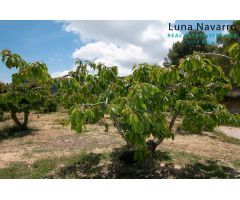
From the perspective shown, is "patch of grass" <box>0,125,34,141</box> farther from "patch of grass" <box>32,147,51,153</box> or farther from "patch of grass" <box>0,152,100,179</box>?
"patch of grass" <box>0,152,100,179</box>

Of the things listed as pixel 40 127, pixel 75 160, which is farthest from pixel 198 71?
pixel 40 127

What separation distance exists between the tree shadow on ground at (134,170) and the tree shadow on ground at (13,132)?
4745mm

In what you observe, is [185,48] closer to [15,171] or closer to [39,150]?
[39,150]

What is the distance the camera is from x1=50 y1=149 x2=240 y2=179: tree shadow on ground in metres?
6.05

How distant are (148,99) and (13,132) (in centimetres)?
857

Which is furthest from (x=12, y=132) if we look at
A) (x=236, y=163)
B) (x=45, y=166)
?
(x=236, y=163)

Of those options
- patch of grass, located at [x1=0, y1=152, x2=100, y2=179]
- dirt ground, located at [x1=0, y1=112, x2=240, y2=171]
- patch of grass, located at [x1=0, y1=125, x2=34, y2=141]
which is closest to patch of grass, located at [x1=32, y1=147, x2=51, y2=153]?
dirt ground, located at [x1=0, y1=112, x2=240, y2=171]

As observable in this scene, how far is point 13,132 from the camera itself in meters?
11.7

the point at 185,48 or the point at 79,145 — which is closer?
the point at 79,145

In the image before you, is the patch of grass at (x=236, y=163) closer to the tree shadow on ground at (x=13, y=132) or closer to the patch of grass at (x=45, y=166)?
the patch of grass at (x=45, y=166)

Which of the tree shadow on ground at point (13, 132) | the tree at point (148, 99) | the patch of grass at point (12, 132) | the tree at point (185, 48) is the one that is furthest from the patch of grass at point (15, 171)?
the tree at point (185, 48)

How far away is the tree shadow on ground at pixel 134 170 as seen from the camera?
6.05 metres

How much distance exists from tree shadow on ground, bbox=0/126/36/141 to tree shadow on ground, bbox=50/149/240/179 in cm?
474

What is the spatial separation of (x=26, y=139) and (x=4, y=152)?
183 centimetres
